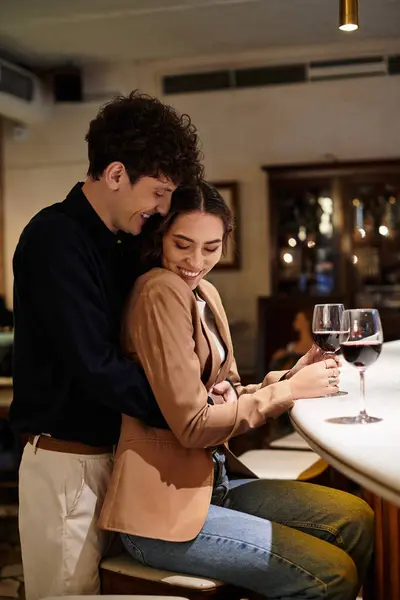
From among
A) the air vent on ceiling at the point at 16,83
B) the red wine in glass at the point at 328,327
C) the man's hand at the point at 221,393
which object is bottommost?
the man's hand at the point at 221,393

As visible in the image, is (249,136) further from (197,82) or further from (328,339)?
(328,339)

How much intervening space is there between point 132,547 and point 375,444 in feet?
1.90

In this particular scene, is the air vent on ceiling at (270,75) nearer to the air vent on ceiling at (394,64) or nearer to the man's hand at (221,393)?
the air vent on ceiling at (394,64)

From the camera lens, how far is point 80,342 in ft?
5.04

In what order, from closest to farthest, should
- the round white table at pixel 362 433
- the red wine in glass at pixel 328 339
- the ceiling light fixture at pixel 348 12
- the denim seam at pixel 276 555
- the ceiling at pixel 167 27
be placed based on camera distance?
the round white table at pixel 362 433 → the denim seam at pixel 276 555 → the red wine in glass at pixel 328 339 → the ceiling light fixture at pixel 348 12 → the ceiling at pixel 167 27

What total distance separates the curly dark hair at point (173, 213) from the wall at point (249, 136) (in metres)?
4.82

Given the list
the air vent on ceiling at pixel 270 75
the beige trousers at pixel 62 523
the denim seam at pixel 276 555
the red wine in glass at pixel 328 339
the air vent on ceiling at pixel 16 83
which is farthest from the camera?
the air vent on ceiling at pixel 270 75

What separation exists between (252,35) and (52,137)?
208cm

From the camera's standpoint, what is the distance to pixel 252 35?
238 inches

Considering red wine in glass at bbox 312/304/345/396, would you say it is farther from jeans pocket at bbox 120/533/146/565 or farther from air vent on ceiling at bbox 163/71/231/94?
air vent on ceiling at bbox 163/71/231/94

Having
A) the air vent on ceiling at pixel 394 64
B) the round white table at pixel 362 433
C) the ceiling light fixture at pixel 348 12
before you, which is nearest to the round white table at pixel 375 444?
the round white table at pixel 362 433

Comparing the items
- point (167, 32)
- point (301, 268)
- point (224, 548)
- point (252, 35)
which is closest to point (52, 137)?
point (167, 32)

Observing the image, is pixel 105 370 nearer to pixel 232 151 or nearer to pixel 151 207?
pixel 151 207

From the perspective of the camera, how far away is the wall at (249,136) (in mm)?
6344
